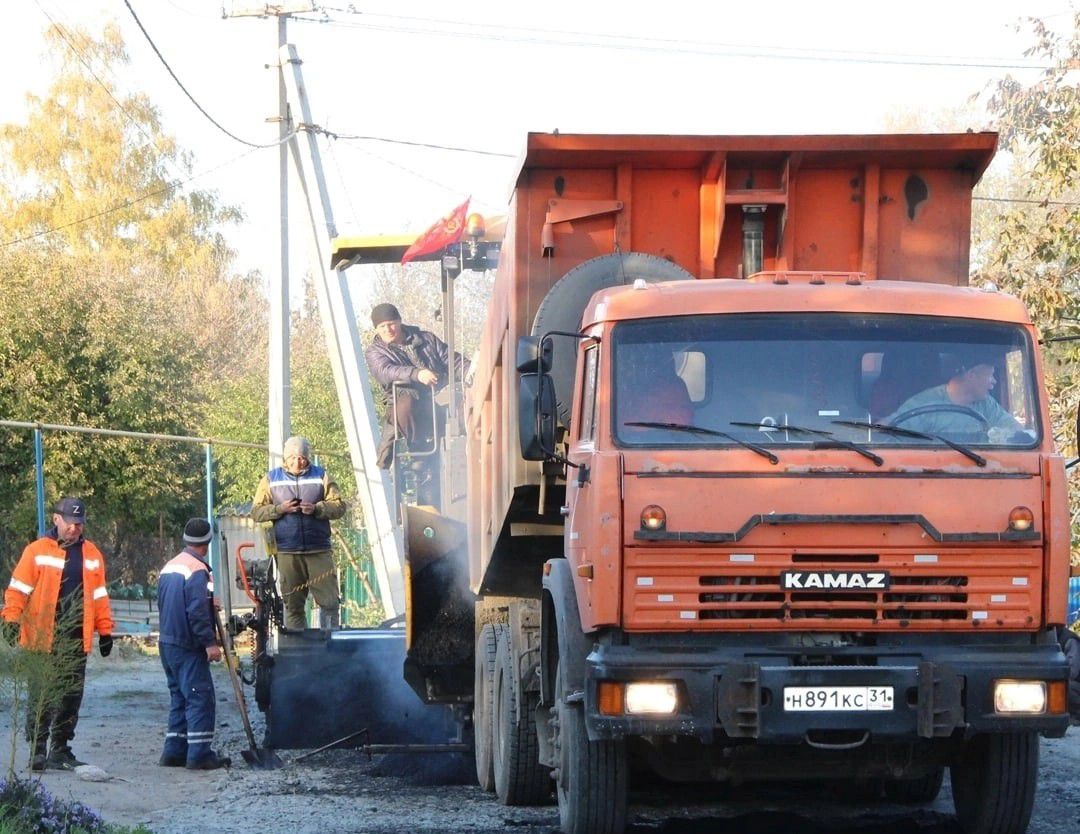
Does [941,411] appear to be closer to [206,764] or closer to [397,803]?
[397,803]

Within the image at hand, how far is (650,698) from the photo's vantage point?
19.4 ft

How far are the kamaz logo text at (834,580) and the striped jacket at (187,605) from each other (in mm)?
5209

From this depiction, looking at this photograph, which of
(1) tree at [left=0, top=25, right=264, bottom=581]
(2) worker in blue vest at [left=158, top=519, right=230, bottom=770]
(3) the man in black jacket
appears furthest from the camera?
(1) tree at [left=0, top=25, right=264, bottom=581]

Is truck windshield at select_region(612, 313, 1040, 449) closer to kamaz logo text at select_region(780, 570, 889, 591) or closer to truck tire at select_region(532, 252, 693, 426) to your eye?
kamaz logo text at select_region(780, 570, 889, 591)

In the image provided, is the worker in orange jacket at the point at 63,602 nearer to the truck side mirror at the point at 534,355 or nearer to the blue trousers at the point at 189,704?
the blue trousers at the point at 189,704

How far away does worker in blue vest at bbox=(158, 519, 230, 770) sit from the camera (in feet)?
32.8

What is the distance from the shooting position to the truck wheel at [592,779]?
6410 millimetres

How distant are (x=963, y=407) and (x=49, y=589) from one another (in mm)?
5662

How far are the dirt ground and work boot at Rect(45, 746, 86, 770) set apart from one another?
0.07m

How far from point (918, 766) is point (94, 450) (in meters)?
24.7

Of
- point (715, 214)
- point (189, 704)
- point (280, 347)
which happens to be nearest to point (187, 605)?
point (189, 704)

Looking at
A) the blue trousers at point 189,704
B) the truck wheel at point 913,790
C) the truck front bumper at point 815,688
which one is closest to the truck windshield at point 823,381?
the truck front bumper at point 815,688

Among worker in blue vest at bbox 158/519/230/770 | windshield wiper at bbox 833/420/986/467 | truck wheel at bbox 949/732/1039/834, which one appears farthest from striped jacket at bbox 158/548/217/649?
windshield wiper at bbox 833/420/986/467

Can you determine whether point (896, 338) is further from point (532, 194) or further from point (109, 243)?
point (109, 243)
